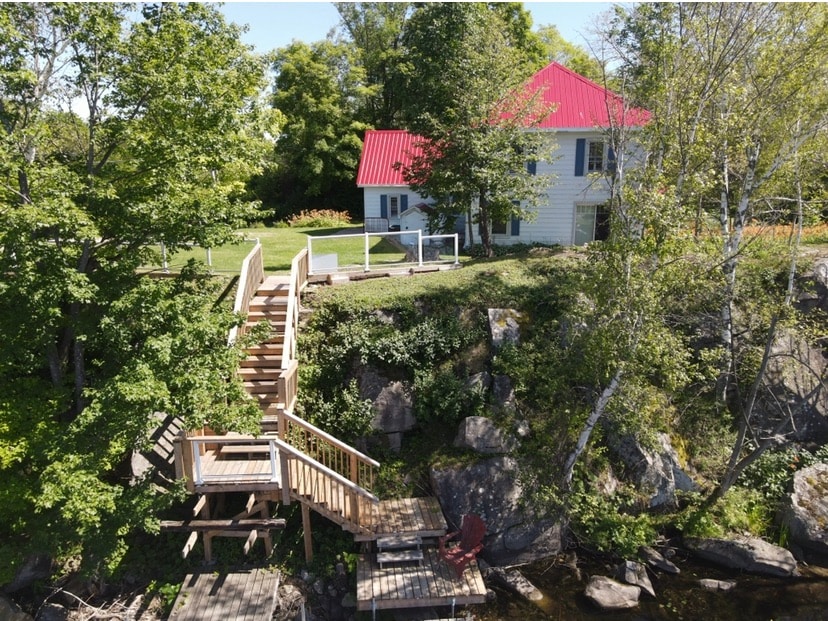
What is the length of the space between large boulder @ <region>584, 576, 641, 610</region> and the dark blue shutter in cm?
1446

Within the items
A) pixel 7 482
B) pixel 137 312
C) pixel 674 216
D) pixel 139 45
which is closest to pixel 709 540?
pixel 674 216

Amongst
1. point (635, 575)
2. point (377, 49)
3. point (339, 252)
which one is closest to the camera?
point (635, 575)

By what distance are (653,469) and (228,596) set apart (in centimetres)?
861

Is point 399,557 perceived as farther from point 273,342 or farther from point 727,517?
point 727,517

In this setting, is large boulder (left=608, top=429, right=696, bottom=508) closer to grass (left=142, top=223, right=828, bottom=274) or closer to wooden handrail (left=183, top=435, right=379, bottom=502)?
wooden handrail (left=183, top=435, right=379, bottom=502)

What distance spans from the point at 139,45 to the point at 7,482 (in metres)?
7.44

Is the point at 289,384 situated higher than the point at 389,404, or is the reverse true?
the point at 289,384

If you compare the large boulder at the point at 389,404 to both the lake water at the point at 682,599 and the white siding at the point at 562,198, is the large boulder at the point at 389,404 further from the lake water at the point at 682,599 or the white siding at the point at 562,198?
the white siding at the point at 562,198

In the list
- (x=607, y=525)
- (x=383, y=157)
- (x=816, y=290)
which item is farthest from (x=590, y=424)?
(x=383, y=157)

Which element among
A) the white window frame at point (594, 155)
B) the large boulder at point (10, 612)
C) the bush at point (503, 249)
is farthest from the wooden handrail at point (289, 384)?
the white window frame at point (594, 155)

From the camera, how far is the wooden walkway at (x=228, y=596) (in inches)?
345

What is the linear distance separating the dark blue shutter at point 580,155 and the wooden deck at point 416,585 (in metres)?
15.0

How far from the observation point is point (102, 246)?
9.55 metres

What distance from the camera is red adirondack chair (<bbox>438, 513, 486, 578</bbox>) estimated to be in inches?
376
